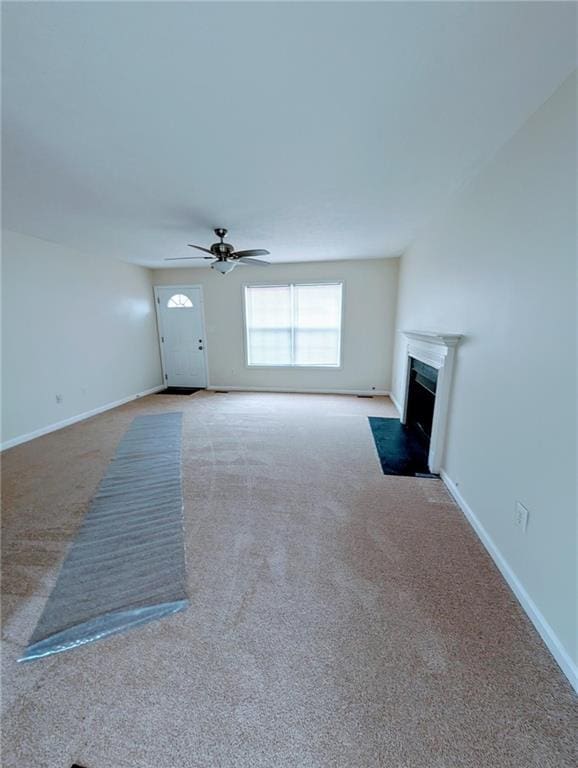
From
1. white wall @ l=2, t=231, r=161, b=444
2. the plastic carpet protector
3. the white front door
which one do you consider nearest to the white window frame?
the white front door

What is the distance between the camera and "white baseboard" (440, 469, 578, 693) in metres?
1.17

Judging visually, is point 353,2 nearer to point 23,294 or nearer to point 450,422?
point 450,422

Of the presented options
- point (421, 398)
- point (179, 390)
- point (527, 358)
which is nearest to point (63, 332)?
point (179, 390)

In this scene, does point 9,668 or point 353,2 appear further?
point 9,668

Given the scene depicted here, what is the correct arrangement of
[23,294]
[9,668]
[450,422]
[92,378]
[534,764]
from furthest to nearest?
[92,378] < [23,294] < [450,422] < [9,668] < [534,764]

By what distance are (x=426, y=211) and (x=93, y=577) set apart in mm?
3908

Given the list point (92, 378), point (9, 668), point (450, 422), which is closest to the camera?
point (9, 668)

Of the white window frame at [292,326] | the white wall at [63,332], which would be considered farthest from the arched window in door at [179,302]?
the white window frame at [292,326]

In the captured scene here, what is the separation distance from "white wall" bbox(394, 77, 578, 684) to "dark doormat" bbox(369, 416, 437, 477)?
1.80 feet

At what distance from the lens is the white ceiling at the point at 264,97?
1.02 metres

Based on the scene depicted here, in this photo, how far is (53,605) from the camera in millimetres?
1479

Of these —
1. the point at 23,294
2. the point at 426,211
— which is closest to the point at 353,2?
the point at 426,211

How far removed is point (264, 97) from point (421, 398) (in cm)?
314

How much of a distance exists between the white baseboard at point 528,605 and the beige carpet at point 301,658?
39 mm
